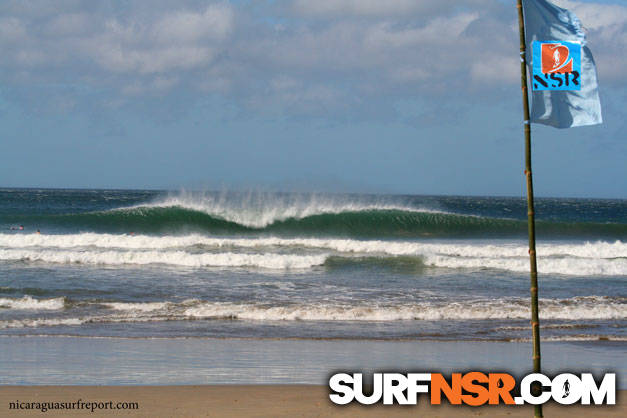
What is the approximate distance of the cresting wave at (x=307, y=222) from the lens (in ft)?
96.1

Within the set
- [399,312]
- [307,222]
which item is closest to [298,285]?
[399,312]

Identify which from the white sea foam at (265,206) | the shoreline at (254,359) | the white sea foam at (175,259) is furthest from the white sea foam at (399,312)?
the white sea foam at (265,206)

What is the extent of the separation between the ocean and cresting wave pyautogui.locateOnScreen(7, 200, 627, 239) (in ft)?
0.44

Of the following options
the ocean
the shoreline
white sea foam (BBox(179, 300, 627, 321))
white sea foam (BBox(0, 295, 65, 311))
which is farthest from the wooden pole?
white sea foam (BBox(0, 295, 65, 311))

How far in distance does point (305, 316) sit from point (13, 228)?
71.5ft

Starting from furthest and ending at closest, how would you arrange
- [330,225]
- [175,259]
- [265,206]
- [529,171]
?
1. [265,206]
2. [330,225]
3. [175,259]
4. [529,171]

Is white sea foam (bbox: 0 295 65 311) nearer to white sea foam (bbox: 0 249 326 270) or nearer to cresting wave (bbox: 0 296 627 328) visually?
cresting wave (bbox: 0 296 627 328)

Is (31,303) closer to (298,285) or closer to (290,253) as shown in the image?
(298,285)

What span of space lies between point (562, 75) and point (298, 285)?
10679 mm

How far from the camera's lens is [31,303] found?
11.9m

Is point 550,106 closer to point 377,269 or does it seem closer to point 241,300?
point 241,300

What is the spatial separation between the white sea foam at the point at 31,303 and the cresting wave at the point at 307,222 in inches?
647

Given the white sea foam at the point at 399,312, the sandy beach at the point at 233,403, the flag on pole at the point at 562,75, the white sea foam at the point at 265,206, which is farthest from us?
the white sea foam at the point at 265,206

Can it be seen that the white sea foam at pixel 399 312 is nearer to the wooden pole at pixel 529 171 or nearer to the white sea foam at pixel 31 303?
the white sea foam at pixel 31 303
